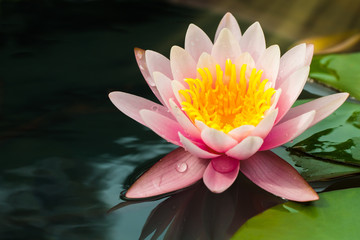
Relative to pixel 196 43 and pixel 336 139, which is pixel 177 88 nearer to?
pixel 196 43

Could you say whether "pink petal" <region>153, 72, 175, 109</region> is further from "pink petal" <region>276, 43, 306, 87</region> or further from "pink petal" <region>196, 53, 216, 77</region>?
"pink petal" <region>276, 43, 306, 87</region>

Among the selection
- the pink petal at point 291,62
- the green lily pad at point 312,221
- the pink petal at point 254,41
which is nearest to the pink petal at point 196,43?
the pink petal at point 254,41

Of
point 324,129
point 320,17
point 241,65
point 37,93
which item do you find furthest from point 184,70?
point 320,17

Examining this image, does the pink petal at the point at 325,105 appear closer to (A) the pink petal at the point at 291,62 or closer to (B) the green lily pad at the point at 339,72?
(A) the pink petal at the point at 291,62

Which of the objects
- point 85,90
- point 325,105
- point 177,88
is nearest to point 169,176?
point 177,88

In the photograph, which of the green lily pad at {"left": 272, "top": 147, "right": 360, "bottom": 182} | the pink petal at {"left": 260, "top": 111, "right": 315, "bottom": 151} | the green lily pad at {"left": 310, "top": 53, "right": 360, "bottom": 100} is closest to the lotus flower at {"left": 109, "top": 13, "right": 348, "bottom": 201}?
the pink petal at {"left": 260, "top": 111, "right": 315, "bottom": 151}
